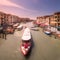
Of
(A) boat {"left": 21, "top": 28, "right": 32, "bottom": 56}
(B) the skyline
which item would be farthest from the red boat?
(B) the skyline

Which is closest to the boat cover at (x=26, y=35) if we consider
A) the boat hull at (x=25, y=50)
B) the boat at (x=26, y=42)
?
the boat at (x=26, y=42)

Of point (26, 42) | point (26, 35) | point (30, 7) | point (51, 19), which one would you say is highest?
point (30, 7)

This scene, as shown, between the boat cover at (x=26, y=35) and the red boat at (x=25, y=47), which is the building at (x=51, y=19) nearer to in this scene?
the boat cover at (x=26, y=35)

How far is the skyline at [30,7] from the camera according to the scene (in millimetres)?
2041

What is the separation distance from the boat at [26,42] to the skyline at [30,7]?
29cm

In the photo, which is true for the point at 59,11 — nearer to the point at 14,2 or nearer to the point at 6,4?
the point at 14,2

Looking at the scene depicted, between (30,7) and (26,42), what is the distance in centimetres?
63

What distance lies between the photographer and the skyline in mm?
2041

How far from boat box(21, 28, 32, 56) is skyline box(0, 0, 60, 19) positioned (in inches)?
11.6

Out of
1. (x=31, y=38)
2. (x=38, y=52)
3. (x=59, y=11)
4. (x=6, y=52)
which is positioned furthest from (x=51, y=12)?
(x=6, y=52)

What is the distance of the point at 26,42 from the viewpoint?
1.94m

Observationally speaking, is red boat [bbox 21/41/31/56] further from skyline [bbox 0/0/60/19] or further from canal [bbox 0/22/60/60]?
skyline [bbox 0/0/60/19]

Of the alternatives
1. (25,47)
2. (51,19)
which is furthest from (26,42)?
(51,19)

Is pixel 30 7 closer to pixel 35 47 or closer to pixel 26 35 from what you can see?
pixel 26 35
